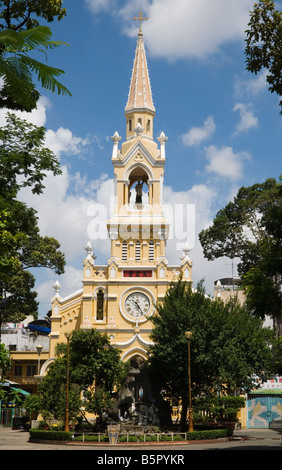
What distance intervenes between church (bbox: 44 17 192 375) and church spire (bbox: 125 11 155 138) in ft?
0.32

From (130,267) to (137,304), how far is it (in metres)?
2.96

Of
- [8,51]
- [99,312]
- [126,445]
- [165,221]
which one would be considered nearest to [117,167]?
[165,221]

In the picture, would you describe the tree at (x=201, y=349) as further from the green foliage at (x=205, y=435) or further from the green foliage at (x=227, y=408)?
the green foliage at (x=205, y=435)

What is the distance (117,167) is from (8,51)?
39730 mm

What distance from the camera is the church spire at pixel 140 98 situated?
48.8 m

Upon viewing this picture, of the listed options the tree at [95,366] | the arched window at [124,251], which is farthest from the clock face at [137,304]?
the tree at [95,366]

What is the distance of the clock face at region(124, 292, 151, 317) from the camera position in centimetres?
4338

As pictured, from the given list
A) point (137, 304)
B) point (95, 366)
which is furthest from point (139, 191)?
point (95, 366)

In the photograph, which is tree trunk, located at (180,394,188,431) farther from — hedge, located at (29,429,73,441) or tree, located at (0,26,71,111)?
tree, located at (0,26,71,111)

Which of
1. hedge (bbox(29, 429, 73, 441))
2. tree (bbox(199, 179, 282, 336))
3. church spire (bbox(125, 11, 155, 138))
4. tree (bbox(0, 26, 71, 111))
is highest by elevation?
church spire (bbox(125, 11, 155, 138))

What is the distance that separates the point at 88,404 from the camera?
28.0 m

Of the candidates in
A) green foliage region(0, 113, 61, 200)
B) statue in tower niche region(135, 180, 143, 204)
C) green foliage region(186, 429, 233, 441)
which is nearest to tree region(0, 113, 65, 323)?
green foliage region(0, 113, 61, 200)

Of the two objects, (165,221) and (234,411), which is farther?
(165,221)
